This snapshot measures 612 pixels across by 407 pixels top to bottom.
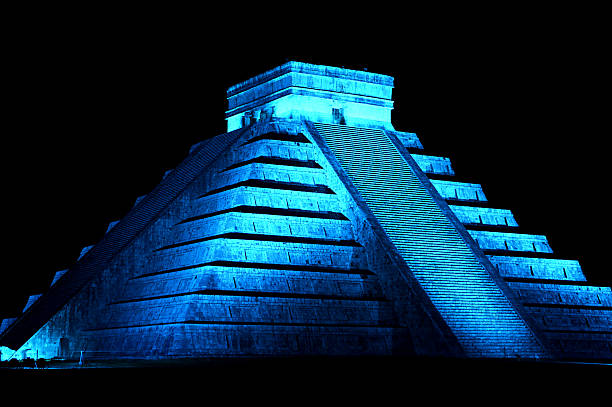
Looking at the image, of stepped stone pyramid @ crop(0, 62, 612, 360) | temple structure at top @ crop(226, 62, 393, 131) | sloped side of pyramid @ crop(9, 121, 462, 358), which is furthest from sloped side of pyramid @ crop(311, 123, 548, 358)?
sloped side of pyramid @ crop(9, 121, 462, 358)

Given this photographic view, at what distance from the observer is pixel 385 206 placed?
154 ft

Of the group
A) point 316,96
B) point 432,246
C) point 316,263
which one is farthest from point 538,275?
point 316,96

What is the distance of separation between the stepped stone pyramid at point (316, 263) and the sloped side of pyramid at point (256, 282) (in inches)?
2.2

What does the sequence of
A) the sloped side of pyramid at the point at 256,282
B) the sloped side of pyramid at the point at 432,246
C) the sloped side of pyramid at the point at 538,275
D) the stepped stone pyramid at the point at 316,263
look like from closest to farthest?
the sloped side of pyramid at the point at 256,282 < the stepped stone pyramid at the point at 316,263 < the sloped side of pyramid at the point at 432,246 < the sloped side of pyramid at the point at 538,275

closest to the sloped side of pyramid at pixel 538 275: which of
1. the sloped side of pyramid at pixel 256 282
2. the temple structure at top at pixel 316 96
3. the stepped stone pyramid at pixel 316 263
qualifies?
the stepped stone pyramid at pixel 316 263

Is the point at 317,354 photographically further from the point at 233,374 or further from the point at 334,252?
the point at 233,374

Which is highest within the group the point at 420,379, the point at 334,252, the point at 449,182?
the point at 449,182

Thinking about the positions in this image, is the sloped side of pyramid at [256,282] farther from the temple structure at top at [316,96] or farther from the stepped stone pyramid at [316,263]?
the temple structure at top at [316,96]

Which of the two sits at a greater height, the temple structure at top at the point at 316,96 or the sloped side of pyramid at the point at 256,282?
the temple structure at top at the point at 316,96

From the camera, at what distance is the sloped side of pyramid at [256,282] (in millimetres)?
40625

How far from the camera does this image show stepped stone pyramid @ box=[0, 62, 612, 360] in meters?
41.3

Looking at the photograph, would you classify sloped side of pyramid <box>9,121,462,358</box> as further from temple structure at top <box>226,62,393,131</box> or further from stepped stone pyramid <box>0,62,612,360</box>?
temple structure at top <box>226,62,393,131</box>

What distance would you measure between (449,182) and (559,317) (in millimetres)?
7284

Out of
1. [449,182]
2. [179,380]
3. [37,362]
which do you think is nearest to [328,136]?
[449,182]
